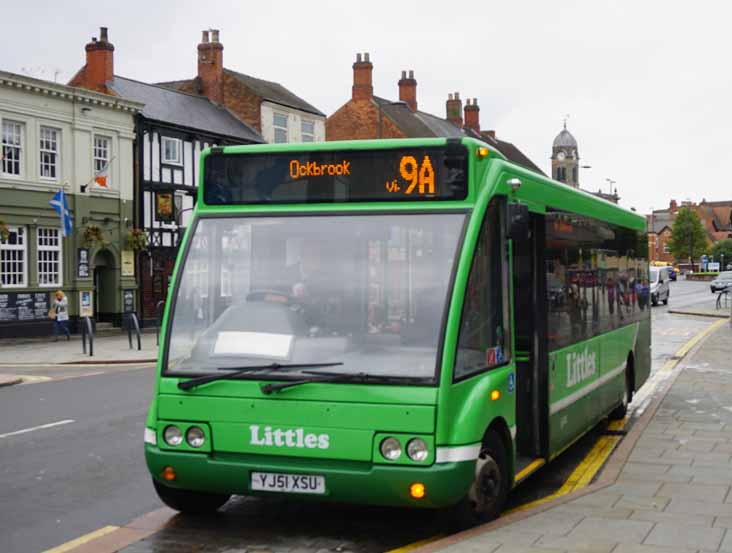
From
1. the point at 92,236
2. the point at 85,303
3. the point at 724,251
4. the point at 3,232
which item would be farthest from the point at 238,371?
the point at 724,251

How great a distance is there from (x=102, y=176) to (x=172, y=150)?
4730 mm

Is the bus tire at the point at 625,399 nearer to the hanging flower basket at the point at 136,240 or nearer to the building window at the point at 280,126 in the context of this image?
the hanging flower basket at the point at 136,240

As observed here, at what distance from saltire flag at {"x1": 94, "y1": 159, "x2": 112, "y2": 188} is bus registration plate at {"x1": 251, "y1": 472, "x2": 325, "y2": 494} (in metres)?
31.0

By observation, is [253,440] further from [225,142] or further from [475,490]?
[225,142]

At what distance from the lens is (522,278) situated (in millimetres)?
7617

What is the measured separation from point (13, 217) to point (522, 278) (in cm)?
2823

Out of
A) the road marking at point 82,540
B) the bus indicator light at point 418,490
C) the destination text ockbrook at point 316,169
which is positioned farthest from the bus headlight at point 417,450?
the road marking at point 82,540

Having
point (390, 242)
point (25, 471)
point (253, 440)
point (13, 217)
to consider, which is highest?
point (13, 217)

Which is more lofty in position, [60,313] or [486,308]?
[486,308]

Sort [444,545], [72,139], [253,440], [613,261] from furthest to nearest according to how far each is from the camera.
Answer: [72,139] < [613,261] < [253,440] < [444,545]

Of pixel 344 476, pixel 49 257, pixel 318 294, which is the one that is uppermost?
pixel 49 257

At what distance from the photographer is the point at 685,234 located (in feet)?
468

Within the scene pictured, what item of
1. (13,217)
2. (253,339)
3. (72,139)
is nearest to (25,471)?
(253,339)

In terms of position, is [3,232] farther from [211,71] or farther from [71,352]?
[211,71]
